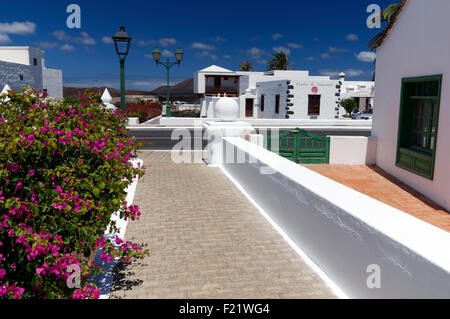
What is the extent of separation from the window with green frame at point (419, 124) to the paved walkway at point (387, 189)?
52 cm

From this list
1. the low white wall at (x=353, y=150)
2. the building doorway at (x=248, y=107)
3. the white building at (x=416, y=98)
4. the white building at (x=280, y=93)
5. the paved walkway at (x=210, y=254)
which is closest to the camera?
the paved walkway at (x=210, y=254)

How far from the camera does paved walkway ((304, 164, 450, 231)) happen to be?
287 inches

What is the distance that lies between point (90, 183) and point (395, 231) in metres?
2.81

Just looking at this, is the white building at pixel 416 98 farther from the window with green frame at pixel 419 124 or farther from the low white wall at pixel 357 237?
the low white wall at pixel 357 237

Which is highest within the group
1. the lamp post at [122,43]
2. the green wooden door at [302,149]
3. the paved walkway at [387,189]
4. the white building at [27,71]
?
the white building at [27,71]

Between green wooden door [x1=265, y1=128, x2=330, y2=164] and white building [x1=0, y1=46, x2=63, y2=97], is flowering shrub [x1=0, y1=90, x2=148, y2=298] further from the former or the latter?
white building [x1=0, y1=46, x2=63, y2=97]

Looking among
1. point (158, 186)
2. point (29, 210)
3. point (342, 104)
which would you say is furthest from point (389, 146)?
point (342, 104)

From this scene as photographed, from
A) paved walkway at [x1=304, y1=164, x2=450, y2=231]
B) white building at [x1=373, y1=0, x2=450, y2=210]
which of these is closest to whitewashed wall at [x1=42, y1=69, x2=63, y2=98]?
paved walkway at [x1=304, y1=164, x2=450, y2=231]

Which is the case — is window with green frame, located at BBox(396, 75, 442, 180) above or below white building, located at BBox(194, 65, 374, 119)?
below

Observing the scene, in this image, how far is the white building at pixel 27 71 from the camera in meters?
31.2

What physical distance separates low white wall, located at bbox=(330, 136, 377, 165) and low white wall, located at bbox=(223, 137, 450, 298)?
4.91 m

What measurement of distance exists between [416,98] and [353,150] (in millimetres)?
2606

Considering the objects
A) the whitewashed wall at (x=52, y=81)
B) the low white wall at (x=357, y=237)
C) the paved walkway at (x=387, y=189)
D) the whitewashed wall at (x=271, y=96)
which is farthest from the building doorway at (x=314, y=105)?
the whitewashed wall at (x=52, y=81)

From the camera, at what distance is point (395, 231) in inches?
133
